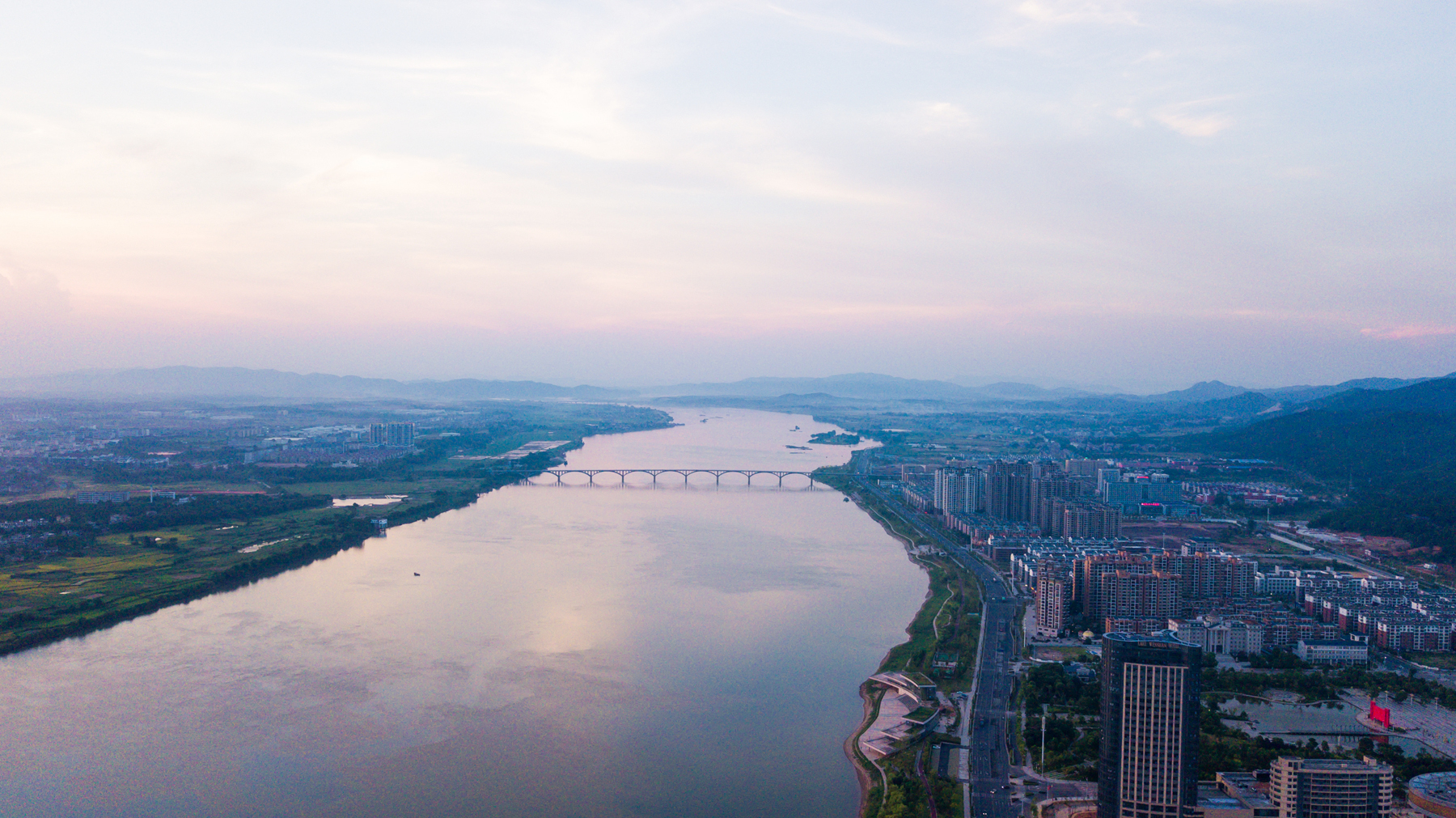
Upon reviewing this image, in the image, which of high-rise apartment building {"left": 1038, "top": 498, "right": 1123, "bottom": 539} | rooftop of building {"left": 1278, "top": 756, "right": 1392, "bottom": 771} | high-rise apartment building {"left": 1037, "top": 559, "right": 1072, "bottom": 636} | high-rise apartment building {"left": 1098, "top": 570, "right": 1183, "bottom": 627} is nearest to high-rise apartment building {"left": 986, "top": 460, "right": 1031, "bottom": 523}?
high-rise apartment building {"left": 1038, "top": 498, "right": 1123, "bottom": 539}

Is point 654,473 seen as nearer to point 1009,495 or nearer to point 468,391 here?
point 1009,495

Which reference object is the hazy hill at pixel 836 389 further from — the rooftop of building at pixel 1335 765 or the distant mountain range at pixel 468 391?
the rooftop of building at pixel 1335 765

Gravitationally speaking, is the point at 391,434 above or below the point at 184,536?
above

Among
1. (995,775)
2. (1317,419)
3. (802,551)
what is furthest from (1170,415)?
(995,775)

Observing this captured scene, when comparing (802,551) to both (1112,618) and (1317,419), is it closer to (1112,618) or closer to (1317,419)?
(1112,618)

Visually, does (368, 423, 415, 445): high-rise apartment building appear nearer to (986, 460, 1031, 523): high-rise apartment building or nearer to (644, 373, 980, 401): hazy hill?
(986, 460, 1031, 523): high-rise apartment building

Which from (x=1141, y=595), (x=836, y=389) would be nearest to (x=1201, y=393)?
(x=836, y=389)
